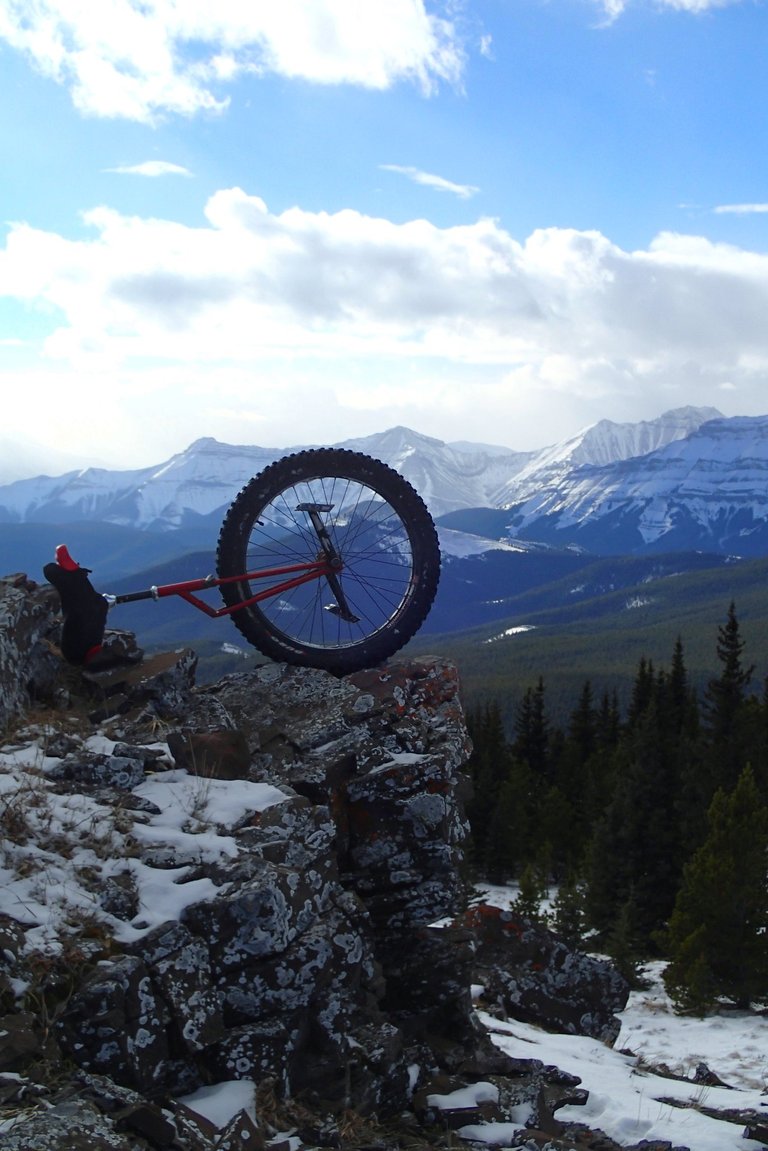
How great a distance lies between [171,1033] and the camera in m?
6.38

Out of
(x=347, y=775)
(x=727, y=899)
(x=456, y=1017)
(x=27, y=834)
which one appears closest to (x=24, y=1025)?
(x=27, y=834)

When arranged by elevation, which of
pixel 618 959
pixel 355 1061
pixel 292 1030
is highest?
pixel 292 1030

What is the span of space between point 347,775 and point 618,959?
23.7m

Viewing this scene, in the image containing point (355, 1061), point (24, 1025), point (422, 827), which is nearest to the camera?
point (24, 1025)

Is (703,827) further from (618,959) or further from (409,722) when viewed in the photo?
(409,722)

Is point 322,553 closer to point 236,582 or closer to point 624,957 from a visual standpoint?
point 236,582

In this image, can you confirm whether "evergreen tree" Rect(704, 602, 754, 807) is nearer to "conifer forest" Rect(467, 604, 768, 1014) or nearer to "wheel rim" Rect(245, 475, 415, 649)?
"conifer forest" Rect(467, 604, 768, 1014)

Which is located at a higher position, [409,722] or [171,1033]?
[409,722]

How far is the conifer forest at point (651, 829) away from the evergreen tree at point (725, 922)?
0.04m

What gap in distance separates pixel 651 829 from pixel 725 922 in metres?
14.6

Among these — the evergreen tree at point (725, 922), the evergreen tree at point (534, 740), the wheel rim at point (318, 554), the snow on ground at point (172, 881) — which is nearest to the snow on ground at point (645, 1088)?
the snow on ground at point (172, 881)

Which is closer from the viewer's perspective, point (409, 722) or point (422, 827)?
point (422, 827)

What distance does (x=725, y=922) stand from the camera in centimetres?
2697

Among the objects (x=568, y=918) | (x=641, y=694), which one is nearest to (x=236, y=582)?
(x=568, y=918)
